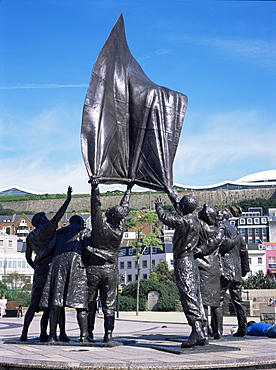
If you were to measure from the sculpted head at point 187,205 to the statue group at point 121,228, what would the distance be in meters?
0.02

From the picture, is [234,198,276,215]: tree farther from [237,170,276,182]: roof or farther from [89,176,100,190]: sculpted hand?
[89,176,100,190]: sculpted hand

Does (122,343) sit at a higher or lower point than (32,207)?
lower

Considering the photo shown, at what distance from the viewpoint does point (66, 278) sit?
9695 millimetres

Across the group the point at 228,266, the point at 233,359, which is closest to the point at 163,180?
the point at 228,266

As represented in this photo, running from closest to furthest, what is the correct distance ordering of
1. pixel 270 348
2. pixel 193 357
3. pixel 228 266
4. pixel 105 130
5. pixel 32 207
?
pixel 193 357
pixel 270 348
pixel 105 130
pixel 228 266
pixel 32 207

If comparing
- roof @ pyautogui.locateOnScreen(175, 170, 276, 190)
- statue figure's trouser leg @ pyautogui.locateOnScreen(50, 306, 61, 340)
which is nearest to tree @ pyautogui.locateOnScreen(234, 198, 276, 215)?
roof @ pyautogui.locateOnScreen(175, 170, 276, 190)

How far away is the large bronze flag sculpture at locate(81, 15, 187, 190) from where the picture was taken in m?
10.7

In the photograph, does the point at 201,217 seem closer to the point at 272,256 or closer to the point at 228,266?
the point at 228,266

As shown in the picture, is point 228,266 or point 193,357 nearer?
point 193,357

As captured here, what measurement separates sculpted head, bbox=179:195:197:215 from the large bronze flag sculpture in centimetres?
178

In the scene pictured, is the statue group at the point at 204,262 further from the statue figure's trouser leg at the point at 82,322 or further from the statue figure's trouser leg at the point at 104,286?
the statue figure's trouser leg at the point at 82,322

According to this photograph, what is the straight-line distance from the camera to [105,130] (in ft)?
34.6

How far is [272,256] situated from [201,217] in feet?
183

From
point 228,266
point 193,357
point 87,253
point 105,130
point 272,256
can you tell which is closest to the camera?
point 193,357
